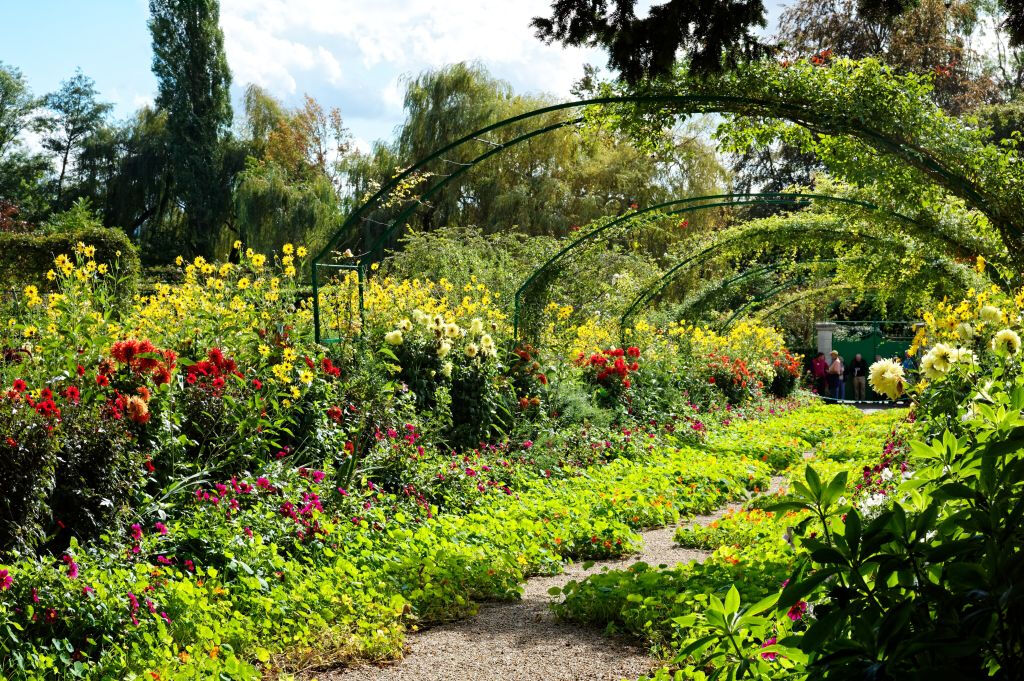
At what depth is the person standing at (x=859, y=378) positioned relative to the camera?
20203 mm

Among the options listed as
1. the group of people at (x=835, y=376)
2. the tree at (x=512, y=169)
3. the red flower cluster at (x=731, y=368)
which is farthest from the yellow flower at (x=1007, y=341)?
the tree at (x=512, y=169)

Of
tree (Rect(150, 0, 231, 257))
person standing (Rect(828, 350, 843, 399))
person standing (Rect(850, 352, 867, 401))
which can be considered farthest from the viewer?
tree (Rect(150, 0, 231, 257))

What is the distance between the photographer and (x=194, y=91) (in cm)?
2803

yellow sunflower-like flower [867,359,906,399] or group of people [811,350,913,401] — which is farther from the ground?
yellow sunflower-like flower [867,359,906,399]

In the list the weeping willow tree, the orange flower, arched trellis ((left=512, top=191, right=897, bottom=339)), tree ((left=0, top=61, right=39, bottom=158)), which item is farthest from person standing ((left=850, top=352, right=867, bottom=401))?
tree ((left=0, top=61, right=39, bottom=158))

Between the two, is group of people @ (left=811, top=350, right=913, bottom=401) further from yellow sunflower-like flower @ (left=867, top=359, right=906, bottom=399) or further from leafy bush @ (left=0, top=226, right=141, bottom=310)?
yellow sunflower-like flower @ (left=867, top=359, right=906, bottom=399)

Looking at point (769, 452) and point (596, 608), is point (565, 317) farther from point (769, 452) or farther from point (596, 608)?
point (596, 608)

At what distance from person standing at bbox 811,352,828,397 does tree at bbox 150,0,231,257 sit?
18.7 m

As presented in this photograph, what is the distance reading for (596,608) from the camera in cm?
396

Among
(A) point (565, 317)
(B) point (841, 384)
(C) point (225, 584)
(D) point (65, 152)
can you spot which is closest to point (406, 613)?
(C) point (225, 584)

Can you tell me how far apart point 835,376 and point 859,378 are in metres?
0.86

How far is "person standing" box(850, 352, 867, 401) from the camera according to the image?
2020 centimetres

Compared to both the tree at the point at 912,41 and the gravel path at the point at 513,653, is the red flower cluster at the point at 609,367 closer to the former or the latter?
the gravel path at the point at 513,653

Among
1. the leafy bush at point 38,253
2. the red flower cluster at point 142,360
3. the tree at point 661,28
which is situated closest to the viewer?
the tree at point 661,28
